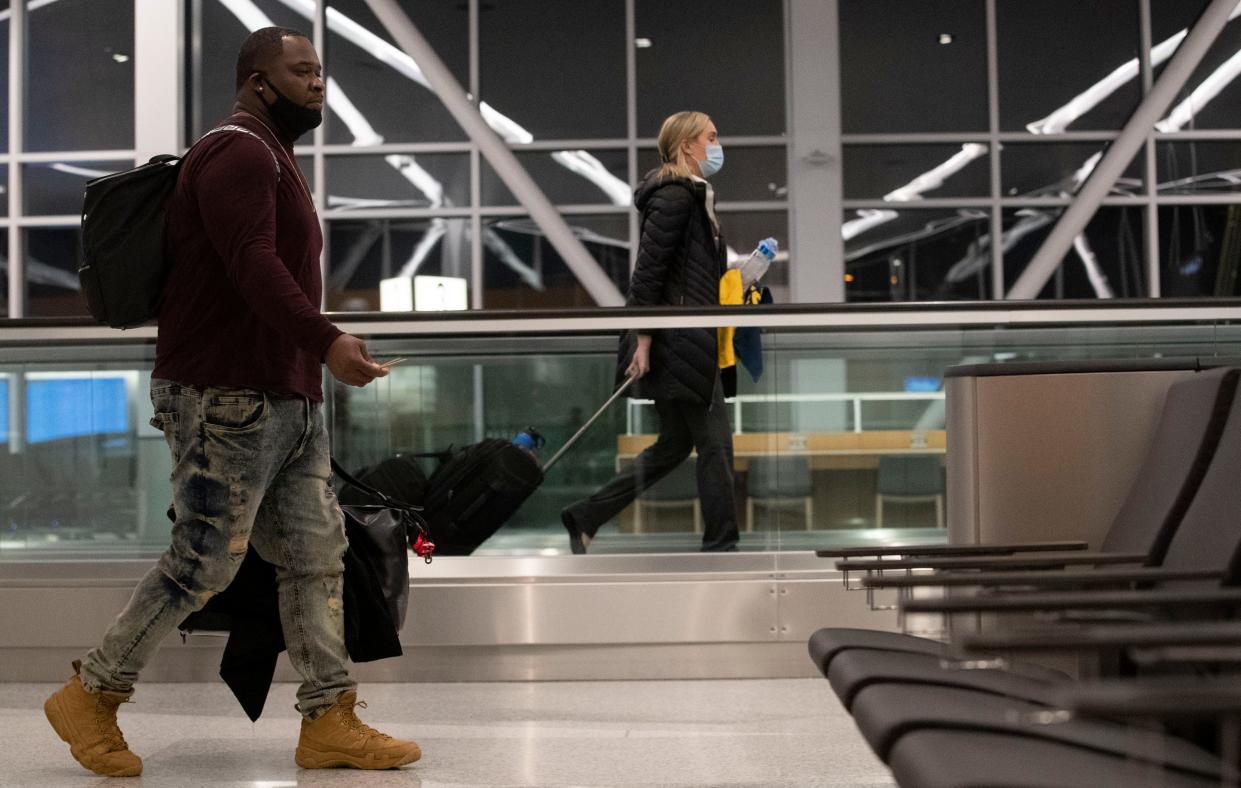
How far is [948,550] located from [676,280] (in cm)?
230

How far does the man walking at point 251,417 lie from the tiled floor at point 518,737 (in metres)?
0.17

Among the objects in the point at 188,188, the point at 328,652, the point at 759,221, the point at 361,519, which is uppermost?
the point at 759,221

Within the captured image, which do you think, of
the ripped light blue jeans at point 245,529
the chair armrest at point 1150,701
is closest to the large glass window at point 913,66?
the ripped light blue jeans at point 245,529

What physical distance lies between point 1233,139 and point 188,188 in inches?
558

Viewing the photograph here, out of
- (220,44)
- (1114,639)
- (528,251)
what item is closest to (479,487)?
(1114,639)

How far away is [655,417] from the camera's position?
188 inches

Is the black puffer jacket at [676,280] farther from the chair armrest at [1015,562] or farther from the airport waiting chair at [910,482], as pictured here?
the chair armrest at [1015,562]

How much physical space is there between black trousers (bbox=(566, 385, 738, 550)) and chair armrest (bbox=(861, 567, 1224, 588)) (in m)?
2.30

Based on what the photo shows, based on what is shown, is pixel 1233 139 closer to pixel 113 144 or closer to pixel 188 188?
pixel 113 144

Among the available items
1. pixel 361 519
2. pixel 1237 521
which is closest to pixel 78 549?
pixel 361 519

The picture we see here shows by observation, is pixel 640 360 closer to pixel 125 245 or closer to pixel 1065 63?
pixel 125 245

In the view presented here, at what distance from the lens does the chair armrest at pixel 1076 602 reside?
1981 mm

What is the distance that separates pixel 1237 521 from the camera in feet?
8.11

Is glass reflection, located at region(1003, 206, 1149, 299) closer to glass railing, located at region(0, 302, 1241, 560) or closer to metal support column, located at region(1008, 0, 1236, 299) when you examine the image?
metal support column, located at region(1008, 0, 1236, 299)
